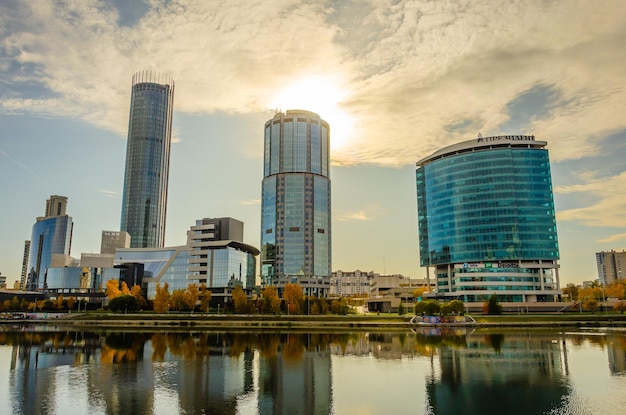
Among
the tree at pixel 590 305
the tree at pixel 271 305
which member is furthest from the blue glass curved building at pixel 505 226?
the tree at pixel 271 305

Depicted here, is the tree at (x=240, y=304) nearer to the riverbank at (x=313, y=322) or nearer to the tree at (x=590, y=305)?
the riverbank at (x=313, y=322)

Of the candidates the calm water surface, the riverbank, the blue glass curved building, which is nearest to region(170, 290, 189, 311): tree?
the riverbank

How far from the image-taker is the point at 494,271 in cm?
18588

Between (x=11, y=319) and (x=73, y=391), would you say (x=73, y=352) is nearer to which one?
(x=73, y=391)

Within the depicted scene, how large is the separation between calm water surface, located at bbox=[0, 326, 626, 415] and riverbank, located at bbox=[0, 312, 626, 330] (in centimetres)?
4348

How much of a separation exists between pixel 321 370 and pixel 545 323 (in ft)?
295

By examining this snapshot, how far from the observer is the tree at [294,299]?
532ft

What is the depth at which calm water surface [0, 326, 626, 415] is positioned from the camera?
38.4 m


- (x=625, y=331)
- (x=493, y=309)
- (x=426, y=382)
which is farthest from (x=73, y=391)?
(x=493, y=309)

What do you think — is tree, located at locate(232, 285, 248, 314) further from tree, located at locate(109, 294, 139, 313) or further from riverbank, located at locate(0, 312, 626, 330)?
tree, located at locate(109, 294, 139, 313)

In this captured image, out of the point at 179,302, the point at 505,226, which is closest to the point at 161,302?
the point at 179,302

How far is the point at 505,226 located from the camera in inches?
7411

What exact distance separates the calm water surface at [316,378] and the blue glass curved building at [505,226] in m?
104

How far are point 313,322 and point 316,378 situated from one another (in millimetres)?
84847
